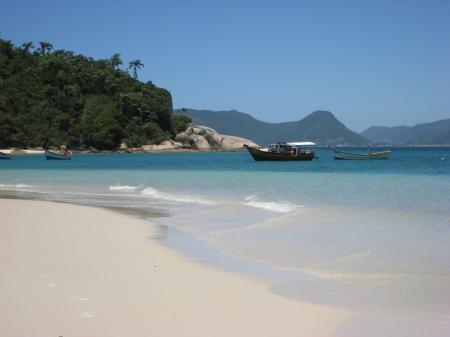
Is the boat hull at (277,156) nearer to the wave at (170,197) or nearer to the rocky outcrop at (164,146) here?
the wave at (170,197)

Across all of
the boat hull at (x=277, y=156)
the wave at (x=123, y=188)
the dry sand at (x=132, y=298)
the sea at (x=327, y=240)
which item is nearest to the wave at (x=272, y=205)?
the sea at (x=327, y=240)

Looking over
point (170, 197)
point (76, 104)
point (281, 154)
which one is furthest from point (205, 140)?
point (170, 197)

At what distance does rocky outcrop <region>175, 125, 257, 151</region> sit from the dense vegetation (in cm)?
389

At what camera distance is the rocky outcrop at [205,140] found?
122 meters

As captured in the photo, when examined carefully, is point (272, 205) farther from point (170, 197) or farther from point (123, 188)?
point (123, 188)

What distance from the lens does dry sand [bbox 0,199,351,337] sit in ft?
17.0

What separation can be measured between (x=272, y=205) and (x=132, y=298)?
441 inches

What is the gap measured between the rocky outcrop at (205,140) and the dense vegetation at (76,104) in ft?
12.8

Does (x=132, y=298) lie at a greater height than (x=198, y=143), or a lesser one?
lesser

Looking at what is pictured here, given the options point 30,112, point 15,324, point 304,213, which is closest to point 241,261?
point 15,324

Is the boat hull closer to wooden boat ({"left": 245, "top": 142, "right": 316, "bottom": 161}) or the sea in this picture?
wooden boat ({"left": 245, "top": 142, "right": 316, "bottom": 161})

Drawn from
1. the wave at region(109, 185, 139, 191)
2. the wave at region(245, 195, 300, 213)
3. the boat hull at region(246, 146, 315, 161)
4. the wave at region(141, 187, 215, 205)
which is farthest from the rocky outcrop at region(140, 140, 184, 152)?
the wave at region(245, 195, 300, 213)

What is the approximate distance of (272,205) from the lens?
17078 millimetres

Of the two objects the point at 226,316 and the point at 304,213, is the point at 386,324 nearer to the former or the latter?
the point at 226,316
